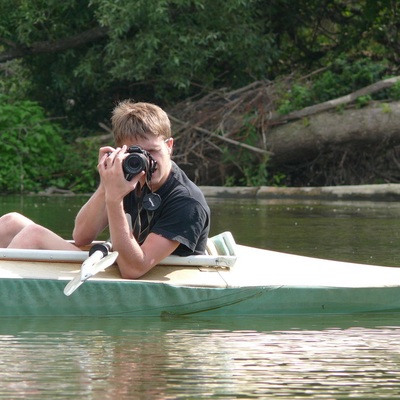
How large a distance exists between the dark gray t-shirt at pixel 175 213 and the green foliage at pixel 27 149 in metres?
11.6

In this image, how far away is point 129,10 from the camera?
16.4 m

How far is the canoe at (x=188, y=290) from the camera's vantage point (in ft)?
19.1

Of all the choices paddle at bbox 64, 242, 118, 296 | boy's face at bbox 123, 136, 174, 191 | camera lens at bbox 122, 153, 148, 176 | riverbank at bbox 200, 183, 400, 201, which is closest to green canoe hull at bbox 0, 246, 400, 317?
paddle at bbox 64, 242, 118, 296

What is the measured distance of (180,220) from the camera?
18.9ft

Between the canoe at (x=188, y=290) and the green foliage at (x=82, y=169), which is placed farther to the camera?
the green foliage at (x=82, y=169)

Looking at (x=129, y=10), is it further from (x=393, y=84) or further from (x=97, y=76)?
(x=393, y=84)

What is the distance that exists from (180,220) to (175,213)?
0.14ft

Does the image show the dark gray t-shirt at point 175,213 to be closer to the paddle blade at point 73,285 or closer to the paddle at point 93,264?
the paddle at point 93,264

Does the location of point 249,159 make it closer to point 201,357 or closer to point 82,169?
point 82,169

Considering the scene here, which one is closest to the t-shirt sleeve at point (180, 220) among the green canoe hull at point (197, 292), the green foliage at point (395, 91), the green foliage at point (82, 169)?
the green canoe hull at point (197, 292)

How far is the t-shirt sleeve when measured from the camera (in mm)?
5766

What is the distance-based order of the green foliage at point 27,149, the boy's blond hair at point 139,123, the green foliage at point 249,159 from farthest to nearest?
the green foliage at point 27,149 → the green foliage at point 249,159 → the boy's blond hair at point 139,123

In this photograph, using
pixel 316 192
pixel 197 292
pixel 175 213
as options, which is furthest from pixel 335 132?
pixel 175 213

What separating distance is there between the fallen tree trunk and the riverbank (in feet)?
2.28
